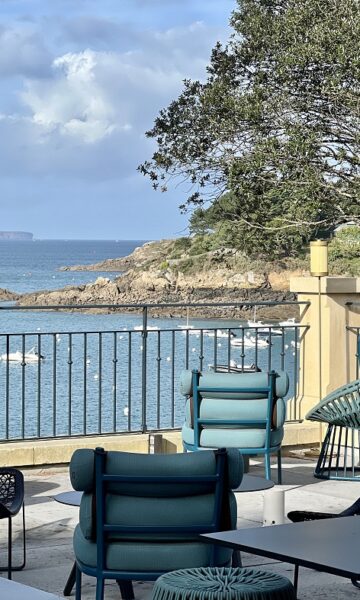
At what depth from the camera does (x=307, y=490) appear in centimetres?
864

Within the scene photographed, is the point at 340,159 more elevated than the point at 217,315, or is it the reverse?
the point at 340,159

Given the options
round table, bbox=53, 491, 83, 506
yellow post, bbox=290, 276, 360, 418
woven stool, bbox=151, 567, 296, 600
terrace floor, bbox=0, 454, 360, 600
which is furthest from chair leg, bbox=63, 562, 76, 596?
yellow post, bbox=290, 276, 360, 418

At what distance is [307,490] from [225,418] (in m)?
1.10

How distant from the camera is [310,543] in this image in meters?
3.44

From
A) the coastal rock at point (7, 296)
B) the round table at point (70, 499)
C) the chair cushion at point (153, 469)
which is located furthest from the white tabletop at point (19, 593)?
the coastal rock at point (7, 296)

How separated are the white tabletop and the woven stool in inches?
20.7

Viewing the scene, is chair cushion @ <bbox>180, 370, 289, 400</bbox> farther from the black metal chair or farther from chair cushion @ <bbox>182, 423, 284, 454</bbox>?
the black metal chair

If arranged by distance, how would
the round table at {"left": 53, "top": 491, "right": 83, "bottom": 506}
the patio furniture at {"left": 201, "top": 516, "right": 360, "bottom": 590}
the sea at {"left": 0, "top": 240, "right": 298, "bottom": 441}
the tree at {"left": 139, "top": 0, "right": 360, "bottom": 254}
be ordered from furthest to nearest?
the tree at {"left": 139, "top": 0, "right": 360, "bottom": 254}, the sea at {"left": 0, "top": 240, "right": 298, "bottom": 441}, the round table at {"left": 53, "top": 491, "right": 83, "bottom": 506}, the patio furniture at {"left": 201, "top": 516, "right": 360, "bottom": 590}

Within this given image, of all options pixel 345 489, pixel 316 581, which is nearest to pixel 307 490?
pixel 345 489

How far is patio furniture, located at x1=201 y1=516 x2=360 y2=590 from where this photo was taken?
3178 mm

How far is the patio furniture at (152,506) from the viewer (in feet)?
14.5

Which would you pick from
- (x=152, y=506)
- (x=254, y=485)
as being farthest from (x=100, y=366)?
(x=152, y=506)

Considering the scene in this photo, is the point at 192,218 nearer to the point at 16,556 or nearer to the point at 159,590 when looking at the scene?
the point at 16,556

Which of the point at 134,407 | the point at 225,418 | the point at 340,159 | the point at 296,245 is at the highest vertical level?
the point at 340,159
